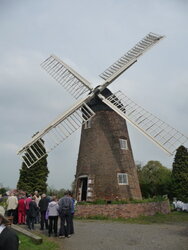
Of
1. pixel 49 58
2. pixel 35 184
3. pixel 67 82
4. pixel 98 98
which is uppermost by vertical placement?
pixel 49 58

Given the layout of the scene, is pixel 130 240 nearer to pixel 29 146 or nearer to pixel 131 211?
pixel 131 211

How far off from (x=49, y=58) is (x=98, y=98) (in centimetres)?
700

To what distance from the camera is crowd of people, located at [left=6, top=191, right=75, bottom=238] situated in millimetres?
10234

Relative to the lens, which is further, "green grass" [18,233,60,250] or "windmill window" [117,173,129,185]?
"windmill window" [117,173,129,185]

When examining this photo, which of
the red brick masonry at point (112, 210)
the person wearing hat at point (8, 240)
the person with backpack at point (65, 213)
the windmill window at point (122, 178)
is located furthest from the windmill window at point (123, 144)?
the person wearing hat at point (8, 240)

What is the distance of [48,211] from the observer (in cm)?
1058

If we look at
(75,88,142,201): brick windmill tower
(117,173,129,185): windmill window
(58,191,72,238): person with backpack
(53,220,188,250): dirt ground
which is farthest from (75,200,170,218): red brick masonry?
(58,191,72,238): person with backpack

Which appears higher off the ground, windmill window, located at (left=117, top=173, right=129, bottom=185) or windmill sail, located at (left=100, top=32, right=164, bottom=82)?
windmill sail, located at (left=100, top=32, right=164, bottom=82)

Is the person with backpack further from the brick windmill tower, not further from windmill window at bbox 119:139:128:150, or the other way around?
windmill window at bbox 119:139:128:150

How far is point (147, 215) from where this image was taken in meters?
18.2

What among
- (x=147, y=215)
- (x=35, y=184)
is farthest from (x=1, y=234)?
(x=35, y=184)

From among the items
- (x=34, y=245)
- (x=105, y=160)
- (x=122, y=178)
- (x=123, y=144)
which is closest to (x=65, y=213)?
(x=34, y=245)

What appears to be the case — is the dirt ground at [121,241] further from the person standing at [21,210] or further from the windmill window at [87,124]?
the windmill window at [87,124]

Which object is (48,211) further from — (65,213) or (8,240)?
(8,240)
